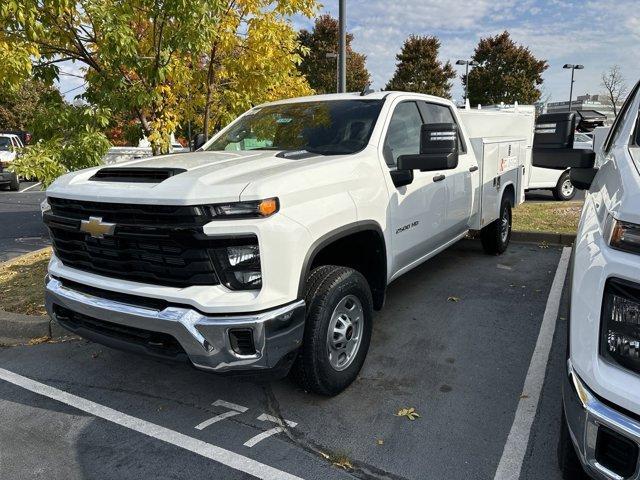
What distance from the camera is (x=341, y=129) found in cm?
395

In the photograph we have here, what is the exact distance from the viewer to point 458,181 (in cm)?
491

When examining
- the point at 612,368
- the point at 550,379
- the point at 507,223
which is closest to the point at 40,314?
the point at 550,379

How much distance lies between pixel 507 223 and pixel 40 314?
18.3ft

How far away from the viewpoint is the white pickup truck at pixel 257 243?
2.56 metres

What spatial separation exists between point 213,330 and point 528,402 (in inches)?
79.4

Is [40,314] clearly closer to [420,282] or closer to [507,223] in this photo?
[420,282]

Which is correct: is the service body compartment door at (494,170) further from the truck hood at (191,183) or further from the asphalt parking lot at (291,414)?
the truck hood at (191,183)

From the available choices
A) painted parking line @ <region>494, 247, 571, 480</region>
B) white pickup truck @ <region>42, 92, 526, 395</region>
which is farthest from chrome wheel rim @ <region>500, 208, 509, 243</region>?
white pickup truck @ <region>42, 92, 526, 395</region>

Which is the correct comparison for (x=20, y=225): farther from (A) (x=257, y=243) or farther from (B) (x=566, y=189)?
(B) (x=566, y=189)

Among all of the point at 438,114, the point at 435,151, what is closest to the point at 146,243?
the point at 435,151

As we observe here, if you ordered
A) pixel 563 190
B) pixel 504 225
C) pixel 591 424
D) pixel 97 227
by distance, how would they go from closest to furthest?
pixel 591 424
pixel 97 227
pixel 504 225
pixel 563 190

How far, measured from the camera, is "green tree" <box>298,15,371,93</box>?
33.0 meters

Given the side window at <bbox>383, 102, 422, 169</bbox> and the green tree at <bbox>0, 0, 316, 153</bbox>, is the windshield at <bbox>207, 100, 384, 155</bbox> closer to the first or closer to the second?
the side window at <bbox>383, 102, 422, 169</bbox>

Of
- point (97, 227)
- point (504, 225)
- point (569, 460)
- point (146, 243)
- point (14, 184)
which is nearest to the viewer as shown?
point (569, 460)
